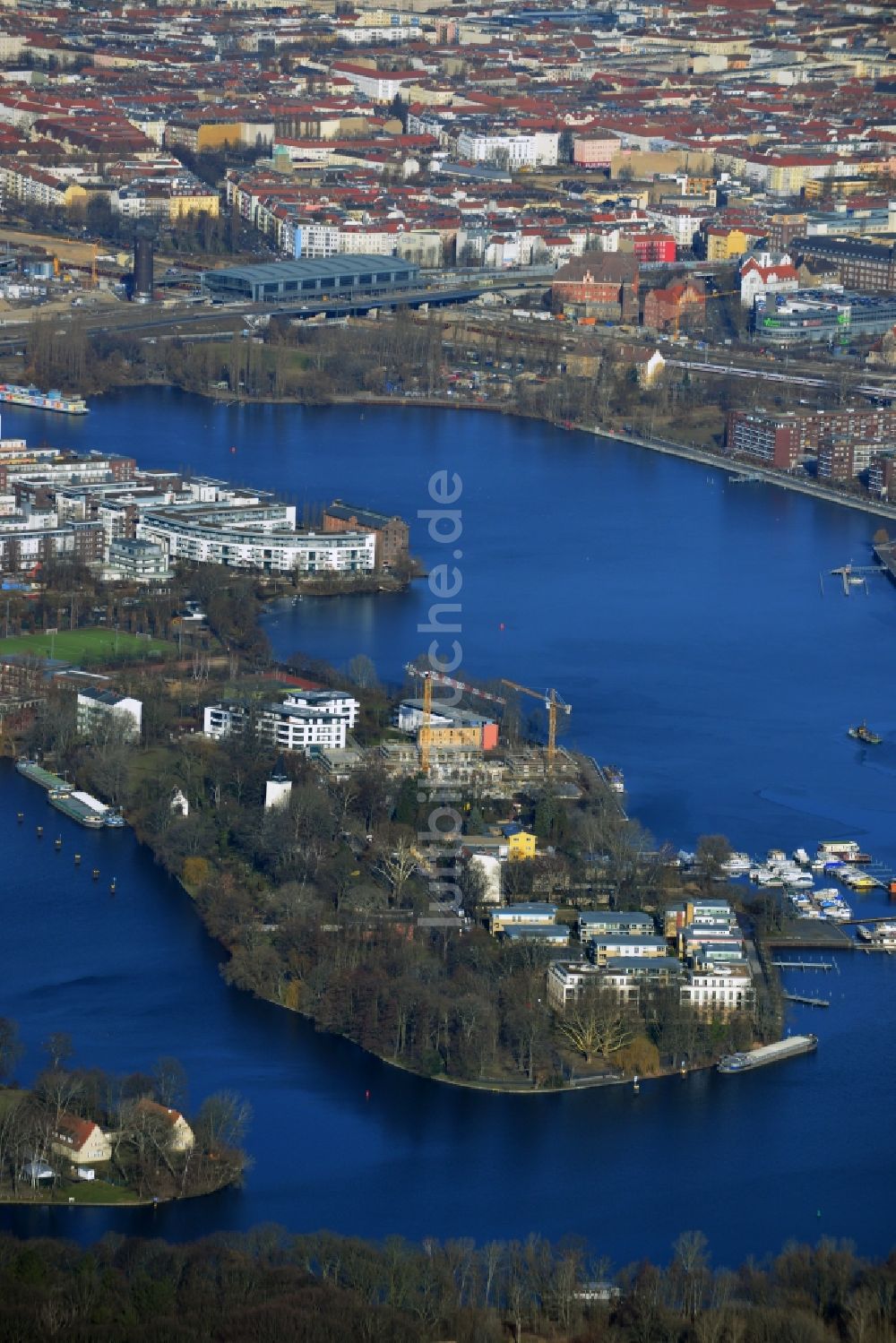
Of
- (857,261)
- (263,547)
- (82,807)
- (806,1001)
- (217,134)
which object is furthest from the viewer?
(217,134)

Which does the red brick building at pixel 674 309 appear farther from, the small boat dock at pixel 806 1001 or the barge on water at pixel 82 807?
the small boat dock at pixel 806 1001

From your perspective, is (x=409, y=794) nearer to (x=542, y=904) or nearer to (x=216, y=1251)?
(x=542, y=904)

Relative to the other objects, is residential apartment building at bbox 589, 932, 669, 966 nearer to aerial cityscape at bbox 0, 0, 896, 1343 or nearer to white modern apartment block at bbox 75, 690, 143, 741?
aerial cityscape at bbox 0, 0, 896, 1343

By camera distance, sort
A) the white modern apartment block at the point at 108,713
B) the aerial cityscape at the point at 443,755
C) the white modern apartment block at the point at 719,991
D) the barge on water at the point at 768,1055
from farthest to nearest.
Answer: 1. the white modern apartment block at the point at 108,713
2. the white modern apartment block at the point at 719,991
3. the barge on water at the point at 768,1055
4. the aerial cityscape at the point at 443,755

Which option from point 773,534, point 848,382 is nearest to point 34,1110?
point 773,534

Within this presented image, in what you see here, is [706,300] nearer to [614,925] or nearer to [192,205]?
[192,205]

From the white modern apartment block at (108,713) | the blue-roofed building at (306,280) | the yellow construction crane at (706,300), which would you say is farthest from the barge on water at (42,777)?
the yellow construction crane at (706,300)

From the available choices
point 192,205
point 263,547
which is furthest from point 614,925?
point 192,205
